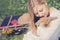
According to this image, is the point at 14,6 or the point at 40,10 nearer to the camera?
the point at 40,10

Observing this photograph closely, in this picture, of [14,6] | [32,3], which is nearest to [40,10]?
[32,3]

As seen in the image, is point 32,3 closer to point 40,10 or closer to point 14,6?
point 40,10

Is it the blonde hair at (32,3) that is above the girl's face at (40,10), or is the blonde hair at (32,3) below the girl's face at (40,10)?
above

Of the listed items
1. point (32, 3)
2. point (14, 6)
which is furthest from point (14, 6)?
point (32, 3)

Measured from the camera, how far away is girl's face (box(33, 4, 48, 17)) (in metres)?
2.13

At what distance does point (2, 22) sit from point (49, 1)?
58 cm

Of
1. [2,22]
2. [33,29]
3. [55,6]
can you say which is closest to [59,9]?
[55,6]

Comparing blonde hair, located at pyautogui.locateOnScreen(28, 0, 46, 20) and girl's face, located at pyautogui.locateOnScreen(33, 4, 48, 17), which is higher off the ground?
blonde hair, located at pyautogui.locateOnScreen(28, 0, 46, 20)

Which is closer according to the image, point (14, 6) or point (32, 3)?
point (32, 3)

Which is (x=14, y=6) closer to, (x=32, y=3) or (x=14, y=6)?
(x=14, y=6)

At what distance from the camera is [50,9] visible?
2.16 metres

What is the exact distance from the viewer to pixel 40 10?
83.9 inches

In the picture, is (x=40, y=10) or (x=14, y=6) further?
(x=14, y=6)

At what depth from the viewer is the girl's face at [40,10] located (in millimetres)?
2131
